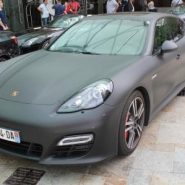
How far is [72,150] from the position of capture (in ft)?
10.6

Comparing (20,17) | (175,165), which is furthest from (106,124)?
(20,17)

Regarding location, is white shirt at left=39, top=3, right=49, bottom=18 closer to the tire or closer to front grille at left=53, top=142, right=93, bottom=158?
the tire

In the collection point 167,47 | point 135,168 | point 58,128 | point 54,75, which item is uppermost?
point 167,47

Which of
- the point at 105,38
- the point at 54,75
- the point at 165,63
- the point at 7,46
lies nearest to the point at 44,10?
the point at 7,46

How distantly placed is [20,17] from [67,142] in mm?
12491

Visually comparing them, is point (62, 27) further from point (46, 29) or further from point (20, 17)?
point (20, 17)

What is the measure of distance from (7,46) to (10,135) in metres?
4.12

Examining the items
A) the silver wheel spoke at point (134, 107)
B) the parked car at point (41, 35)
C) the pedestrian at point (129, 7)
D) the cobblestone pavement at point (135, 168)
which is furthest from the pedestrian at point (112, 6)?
the silver wheel spoke at point (134, 107)

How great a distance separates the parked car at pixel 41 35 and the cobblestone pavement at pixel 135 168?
4.91 meters

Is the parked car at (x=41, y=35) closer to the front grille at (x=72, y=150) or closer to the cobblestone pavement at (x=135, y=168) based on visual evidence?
the cobblestone pavement at (x=135, y=168)

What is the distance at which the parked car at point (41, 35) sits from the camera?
8.39 m

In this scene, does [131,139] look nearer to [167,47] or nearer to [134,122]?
[134,122]

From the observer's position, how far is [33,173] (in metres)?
3.46

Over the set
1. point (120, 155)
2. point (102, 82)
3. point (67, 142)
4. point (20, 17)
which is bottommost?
point (20, 17)
